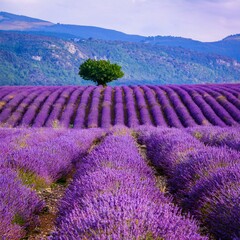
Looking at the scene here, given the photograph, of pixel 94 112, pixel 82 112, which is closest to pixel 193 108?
pixel 94 112

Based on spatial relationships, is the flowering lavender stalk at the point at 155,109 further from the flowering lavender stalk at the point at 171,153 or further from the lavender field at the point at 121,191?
the flowering lavender stalk at the point at 171,153

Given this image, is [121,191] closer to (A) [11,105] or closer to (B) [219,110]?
(B) [219,110]

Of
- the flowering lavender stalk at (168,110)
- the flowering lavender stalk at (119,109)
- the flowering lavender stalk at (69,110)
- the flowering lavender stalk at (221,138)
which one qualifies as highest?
the flowering lavender stalk at (221,138)

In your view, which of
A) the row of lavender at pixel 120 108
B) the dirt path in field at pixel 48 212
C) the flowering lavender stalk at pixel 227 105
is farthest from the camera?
the flowering lavender stalk at pixel 227 105

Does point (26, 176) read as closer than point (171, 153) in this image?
Yes

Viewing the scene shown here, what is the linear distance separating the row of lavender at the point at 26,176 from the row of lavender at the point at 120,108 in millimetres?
12405

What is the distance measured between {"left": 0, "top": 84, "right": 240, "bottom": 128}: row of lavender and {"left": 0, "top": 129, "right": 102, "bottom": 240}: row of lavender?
12405mm

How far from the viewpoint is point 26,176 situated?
513cm

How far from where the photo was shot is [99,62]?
3825cm

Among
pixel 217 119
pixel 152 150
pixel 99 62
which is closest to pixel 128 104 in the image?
pixel 217 119

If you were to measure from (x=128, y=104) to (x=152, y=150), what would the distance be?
55.0 feet

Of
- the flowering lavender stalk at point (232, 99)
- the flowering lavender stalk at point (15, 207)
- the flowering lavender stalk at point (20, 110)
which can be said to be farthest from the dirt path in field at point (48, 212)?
the flowering lavender stalk at point (232, 99)

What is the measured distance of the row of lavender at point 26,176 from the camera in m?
3.46

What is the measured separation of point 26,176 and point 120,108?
18.9 meters
